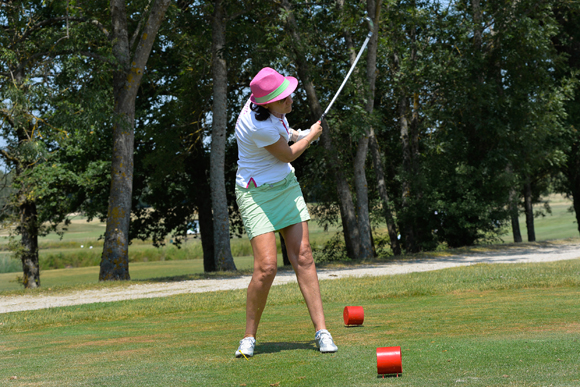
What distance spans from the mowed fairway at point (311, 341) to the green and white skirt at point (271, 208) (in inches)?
37.9

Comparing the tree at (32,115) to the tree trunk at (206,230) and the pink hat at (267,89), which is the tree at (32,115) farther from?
the pink hat at (267,89)

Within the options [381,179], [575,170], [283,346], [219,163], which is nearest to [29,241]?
[219,163]

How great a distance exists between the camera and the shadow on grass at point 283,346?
4559 millimetres

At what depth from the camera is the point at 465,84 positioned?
75.5 ft

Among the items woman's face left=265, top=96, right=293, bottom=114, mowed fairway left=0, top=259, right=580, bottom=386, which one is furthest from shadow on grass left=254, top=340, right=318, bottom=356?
woman's face left=265, top=96, right=293, bottom=114

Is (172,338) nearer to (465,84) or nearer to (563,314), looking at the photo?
(563,314)

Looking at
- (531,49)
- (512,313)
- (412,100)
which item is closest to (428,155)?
(412,100)

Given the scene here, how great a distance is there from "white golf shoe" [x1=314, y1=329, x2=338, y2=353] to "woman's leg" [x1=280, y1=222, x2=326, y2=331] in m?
0.33

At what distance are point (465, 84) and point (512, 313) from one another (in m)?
18.3

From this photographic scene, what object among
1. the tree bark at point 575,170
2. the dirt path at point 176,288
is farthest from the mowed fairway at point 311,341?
the tree bark at point 575,170

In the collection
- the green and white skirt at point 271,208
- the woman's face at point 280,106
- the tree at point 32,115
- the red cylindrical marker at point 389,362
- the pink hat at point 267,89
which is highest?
the tree at point 32,115

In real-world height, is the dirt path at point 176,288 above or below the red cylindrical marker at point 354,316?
below

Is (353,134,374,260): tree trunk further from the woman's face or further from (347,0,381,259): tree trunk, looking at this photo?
the woman's face

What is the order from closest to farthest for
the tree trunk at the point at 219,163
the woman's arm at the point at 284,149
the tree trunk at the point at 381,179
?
the woman's arm at the point at 284,149, the tree trunk at the point at 219,163, the tree trunk at the point at 381,179
